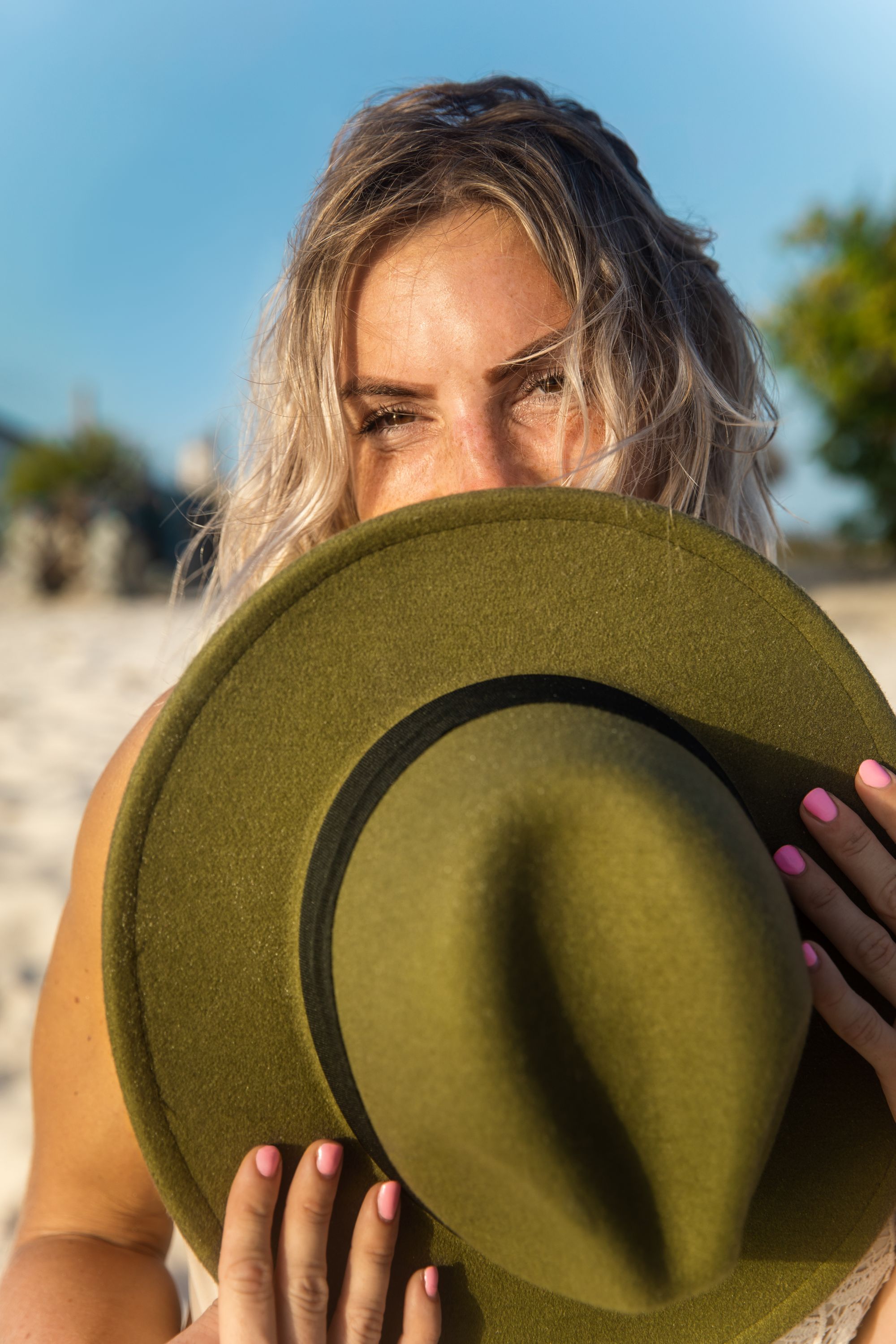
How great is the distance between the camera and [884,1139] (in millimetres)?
942

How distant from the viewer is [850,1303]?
0.99m

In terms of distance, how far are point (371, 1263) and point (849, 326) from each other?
1349cm

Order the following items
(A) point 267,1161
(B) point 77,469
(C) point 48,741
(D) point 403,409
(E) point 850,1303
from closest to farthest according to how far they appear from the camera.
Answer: (A) point 267,1161, (E) point 850,1303, (D) point 403,409, (C) point 48,741, (B) point 77,469

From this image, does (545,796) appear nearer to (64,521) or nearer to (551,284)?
(551,284)

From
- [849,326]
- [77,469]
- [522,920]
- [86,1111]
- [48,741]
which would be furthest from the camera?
[77,469]

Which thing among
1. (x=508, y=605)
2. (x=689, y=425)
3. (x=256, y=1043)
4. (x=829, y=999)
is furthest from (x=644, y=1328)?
(x=689, y=425)

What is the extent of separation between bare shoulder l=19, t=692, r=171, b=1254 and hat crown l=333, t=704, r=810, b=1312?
64 centimetres

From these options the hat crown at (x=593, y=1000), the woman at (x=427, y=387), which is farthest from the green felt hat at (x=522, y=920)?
the woman at (x=427, y=387)

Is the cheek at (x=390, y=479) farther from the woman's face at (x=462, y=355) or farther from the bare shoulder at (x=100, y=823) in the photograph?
the bare shoulder at (x=100, y=823)

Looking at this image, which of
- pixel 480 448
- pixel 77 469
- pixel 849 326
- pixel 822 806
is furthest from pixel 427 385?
pixel 77 469

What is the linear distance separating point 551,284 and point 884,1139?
3.71 ft

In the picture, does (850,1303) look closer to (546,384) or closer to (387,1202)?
(387,1202)

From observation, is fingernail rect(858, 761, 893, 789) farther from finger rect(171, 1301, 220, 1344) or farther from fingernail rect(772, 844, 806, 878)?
finger rect(171, 1301, 220, 1344)

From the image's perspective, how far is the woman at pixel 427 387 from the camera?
1.20 metres
